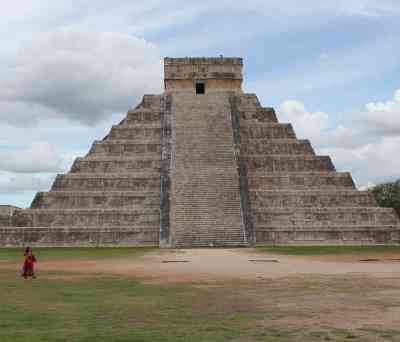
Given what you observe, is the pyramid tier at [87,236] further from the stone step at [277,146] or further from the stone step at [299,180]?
the stone step at [277,146]

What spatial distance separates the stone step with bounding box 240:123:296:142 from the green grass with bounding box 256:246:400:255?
30.2ft

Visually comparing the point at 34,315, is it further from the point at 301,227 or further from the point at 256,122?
the point at 256,122

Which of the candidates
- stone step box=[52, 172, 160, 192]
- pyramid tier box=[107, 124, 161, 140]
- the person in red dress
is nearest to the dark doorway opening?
pyramid tier box=[107, 124, 161, 140]

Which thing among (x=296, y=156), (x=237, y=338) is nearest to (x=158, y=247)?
(x=296, y=156)

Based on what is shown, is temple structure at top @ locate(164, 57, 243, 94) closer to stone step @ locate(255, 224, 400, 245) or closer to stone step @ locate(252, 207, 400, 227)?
stone step @ locate(252, 207, 400, 227)

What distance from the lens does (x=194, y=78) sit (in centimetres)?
3928

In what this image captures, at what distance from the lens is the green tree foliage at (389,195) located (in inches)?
2182

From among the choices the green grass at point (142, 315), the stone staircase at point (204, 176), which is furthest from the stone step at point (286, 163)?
the green grass at point (142, 315)

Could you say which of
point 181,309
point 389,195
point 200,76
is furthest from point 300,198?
point 389,195

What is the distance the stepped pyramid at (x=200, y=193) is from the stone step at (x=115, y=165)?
52mm

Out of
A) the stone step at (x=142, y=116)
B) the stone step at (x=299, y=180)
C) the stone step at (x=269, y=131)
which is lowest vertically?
the stone step at (x=299, y=180)

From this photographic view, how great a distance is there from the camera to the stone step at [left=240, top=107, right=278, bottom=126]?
120 ft

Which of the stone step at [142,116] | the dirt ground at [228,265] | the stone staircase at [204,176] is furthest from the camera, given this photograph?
the stone step at [142,116]

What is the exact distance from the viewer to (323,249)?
26344 millimetres
